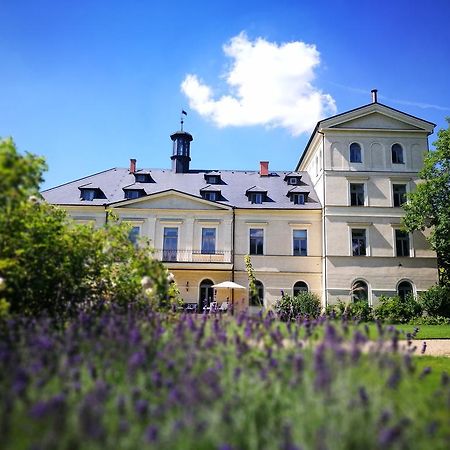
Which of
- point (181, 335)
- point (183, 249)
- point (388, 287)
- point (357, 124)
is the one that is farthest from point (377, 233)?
point (181, 335)

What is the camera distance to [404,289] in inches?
985

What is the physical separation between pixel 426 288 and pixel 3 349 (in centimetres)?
2424

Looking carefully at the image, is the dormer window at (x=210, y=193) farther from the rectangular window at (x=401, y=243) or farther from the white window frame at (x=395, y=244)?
the rectangular window at (x=401, y=243)

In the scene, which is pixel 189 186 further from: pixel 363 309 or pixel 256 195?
pixel 363 309

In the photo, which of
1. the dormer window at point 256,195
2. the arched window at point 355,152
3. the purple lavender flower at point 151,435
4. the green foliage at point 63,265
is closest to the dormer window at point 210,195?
the dormer window at point 256,195

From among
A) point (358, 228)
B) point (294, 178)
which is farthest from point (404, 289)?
point (294, 178)

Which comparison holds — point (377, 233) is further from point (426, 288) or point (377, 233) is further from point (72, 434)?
point (72, 434)

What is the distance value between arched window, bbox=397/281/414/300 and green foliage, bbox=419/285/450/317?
51.0 inches

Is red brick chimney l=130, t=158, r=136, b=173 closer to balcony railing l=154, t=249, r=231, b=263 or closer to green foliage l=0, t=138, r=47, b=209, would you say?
balcony railing l=154, t=249, r=231, b=263

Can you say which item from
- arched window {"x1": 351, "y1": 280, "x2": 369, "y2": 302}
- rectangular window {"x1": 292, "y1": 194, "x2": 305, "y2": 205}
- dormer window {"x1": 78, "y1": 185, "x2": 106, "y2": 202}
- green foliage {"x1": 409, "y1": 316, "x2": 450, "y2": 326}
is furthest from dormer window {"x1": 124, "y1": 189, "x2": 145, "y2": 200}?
green foliage {"x1": 409, "y1": 316, "x2": 450, "y2": 326}

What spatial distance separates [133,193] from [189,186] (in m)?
3.78

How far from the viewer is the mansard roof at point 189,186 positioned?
27.3 m

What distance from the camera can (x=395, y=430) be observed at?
10.1 feet

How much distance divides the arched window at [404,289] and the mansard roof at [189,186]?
21.0 feet
